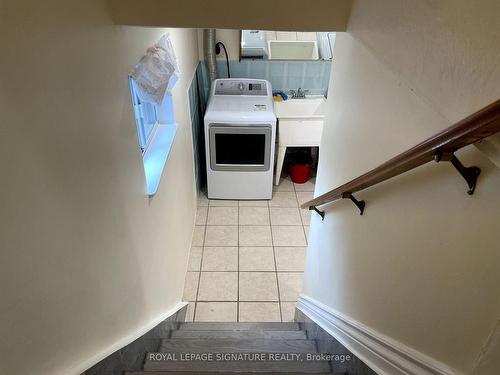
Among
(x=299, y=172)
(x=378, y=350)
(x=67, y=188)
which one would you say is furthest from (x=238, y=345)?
(x=299, y=172)

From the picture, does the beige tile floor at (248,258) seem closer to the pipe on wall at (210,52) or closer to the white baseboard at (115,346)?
the white baseboard at (115,346)

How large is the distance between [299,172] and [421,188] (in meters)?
3.17

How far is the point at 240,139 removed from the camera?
11.5ft

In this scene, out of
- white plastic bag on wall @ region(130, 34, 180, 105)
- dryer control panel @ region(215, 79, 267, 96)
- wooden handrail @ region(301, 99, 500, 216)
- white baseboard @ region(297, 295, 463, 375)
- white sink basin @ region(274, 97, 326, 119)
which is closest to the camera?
wooden handrail @ region(301, 99, 500, 216)

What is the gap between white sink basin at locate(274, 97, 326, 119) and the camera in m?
3.83

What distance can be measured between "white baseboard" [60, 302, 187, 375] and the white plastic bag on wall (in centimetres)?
102

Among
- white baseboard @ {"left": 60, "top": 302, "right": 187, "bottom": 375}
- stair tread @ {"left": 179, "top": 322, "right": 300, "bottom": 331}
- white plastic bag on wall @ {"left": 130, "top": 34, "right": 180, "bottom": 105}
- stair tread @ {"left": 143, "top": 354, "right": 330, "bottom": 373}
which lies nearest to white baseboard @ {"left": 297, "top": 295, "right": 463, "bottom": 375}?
stair tread @ {"left": 143, "top": 354, "right": 330, "bottom": 373}

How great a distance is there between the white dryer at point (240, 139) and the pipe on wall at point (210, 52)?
0.52 feet

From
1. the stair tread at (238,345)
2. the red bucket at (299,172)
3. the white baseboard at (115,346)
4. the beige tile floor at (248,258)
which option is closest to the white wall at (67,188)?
the white baseboard at (115,346)

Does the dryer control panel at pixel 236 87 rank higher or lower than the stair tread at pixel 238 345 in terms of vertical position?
higher

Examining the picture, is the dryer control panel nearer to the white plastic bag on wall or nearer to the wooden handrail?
the white plastic bag on wall

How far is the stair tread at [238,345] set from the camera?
2.00 m

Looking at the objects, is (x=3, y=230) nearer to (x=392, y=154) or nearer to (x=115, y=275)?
(x=115, y=275)

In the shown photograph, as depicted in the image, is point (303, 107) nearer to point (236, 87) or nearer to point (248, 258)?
point (236, 87)
